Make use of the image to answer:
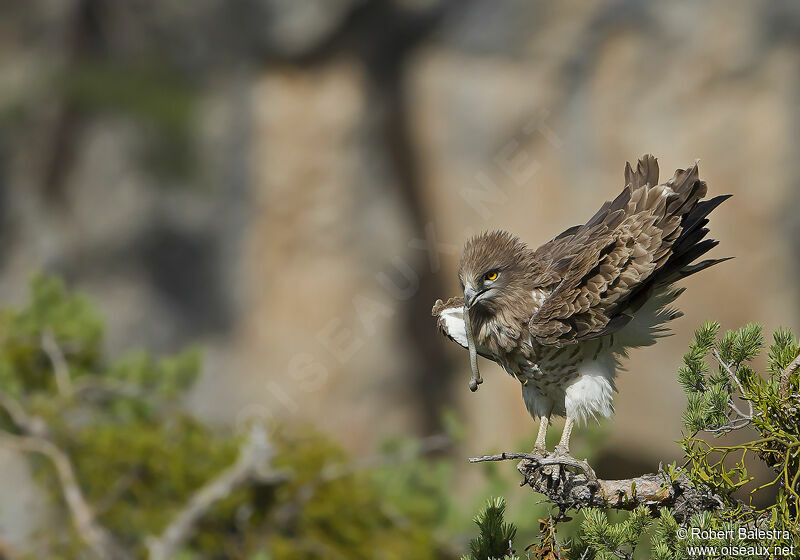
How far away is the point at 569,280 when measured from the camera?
1.98 m

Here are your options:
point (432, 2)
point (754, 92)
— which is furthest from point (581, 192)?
point (432, 2)

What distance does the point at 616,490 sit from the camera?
71.1 inches

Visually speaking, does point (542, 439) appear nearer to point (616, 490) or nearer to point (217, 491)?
point (616, 490)

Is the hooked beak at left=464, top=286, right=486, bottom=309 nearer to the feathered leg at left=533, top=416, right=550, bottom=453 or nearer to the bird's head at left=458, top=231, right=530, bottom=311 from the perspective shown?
the bird's head at left=458, top=231, right=530, bottom=311

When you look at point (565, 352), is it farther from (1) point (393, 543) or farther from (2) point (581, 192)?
(2) point (581, 192)

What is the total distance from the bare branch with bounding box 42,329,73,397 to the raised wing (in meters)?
3.22

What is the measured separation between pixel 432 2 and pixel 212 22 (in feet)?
5.58

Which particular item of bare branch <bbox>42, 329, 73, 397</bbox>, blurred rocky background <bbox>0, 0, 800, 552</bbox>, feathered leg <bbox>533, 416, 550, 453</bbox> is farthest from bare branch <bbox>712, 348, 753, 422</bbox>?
blurred rocky background <bbox>0, 0, 800, 552</bbox>

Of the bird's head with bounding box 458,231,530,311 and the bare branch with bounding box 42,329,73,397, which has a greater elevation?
the bare branch with bounding box 42,329,73,397

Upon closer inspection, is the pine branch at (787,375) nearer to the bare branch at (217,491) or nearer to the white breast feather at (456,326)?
the white breast feather at (456,326)

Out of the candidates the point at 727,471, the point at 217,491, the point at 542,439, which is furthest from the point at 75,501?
the point at 727,471

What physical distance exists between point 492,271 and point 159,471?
309 centimetres

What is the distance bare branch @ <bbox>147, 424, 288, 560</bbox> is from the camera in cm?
411

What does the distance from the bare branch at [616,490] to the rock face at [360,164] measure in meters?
4.72
